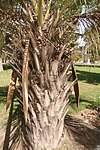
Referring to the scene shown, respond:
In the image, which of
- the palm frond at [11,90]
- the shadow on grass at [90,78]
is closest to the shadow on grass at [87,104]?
the palm frond at [11,90]

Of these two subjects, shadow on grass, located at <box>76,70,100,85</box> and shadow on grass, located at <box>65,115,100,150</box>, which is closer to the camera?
shadow on grass, located at <box>65,115,100,150</box>

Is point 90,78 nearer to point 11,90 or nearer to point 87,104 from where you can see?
point 87,104

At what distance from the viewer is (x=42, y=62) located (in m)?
5.12

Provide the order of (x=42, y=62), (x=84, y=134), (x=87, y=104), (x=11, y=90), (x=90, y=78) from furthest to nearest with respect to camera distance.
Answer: (x=90, y=78)
(x=87, y=104)
(x=84, y=134)
(x=42, y=62)
(x=11, y=90)

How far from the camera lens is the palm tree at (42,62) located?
498cm

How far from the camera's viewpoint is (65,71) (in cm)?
551

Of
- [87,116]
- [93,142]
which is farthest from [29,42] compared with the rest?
[87,116]

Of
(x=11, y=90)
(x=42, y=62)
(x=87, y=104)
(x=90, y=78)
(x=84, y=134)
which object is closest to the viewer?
(x=11, y=90)

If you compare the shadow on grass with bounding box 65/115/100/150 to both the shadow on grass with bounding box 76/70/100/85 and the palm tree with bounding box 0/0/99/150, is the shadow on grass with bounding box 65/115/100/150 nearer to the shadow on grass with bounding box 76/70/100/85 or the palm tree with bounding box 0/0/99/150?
the palm tree with bounding box 0/0/99/150

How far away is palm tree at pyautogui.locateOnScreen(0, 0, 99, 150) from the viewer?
196 inches

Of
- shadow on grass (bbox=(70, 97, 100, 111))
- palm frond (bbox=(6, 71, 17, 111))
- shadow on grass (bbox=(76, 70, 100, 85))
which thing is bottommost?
shadow on grass (bbox=(76, 70, 100, 85))

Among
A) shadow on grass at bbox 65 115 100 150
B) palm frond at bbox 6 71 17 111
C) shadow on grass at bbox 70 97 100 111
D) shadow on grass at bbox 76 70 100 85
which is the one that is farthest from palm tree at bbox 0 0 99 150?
shadow on grass at bbox 76 70 100 85

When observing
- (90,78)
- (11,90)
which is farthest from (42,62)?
(90,78)

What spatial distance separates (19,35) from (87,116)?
3914mm
